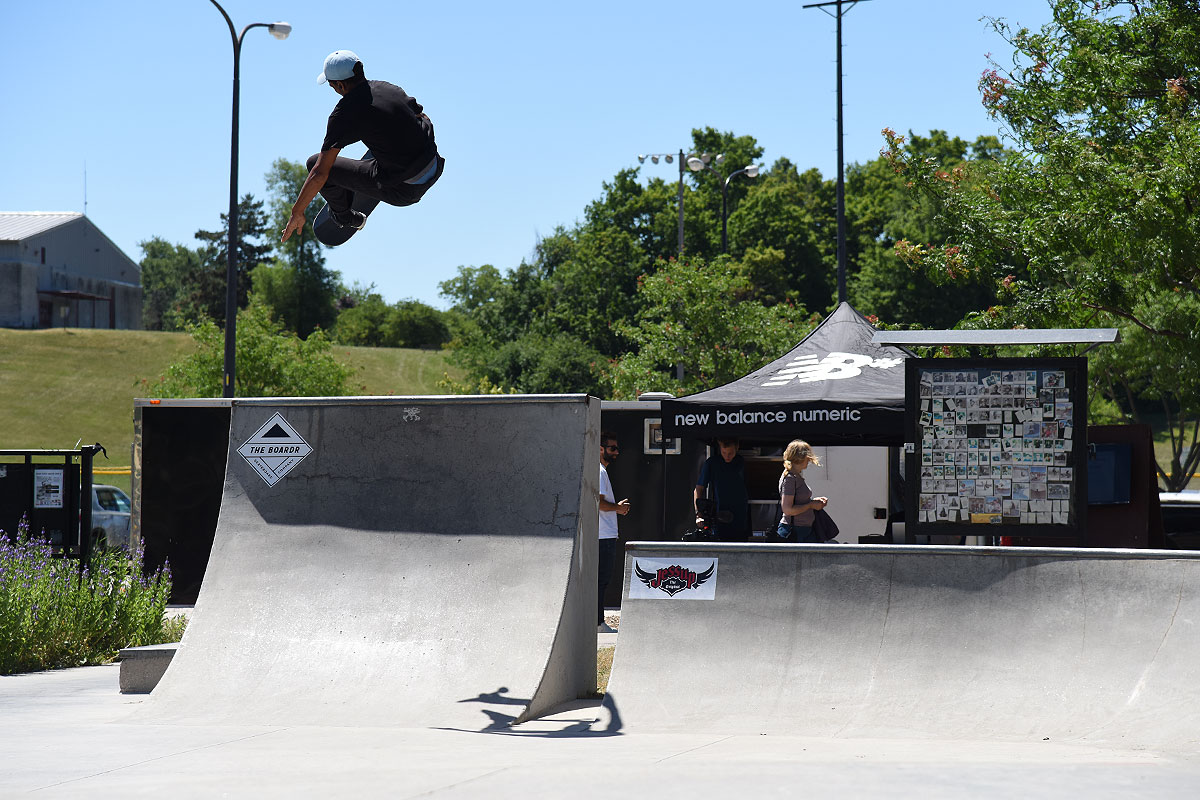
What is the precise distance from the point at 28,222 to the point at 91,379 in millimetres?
20147

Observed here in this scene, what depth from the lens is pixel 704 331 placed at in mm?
29156

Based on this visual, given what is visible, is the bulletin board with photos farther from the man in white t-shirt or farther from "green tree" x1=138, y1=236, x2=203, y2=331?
"green tree" x1=138, y1=236, x2=203, y2=331

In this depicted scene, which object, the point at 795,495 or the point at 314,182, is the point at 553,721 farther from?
the point at 314,182

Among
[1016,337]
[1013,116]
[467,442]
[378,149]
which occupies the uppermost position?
[1013,116]

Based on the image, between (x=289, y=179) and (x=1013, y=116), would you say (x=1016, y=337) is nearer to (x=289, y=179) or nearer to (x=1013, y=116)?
(x=1013, y=116)

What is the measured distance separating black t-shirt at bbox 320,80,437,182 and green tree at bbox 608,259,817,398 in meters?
21.7

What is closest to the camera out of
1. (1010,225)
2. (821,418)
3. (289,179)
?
(821,418)

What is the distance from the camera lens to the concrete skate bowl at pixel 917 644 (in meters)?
6.48

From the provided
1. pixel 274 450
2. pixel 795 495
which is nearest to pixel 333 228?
pixel 274 450

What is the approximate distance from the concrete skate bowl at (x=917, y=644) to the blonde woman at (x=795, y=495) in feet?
6.15

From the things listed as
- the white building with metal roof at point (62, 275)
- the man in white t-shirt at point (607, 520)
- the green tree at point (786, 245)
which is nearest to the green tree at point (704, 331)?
the man in white t-shirt at point (607, 520)

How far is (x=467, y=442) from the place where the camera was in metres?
8.20

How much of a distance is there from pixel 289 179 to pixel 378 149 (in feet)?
340

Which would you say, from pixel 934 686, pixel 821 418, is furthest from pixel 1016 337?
pixel 934 686
